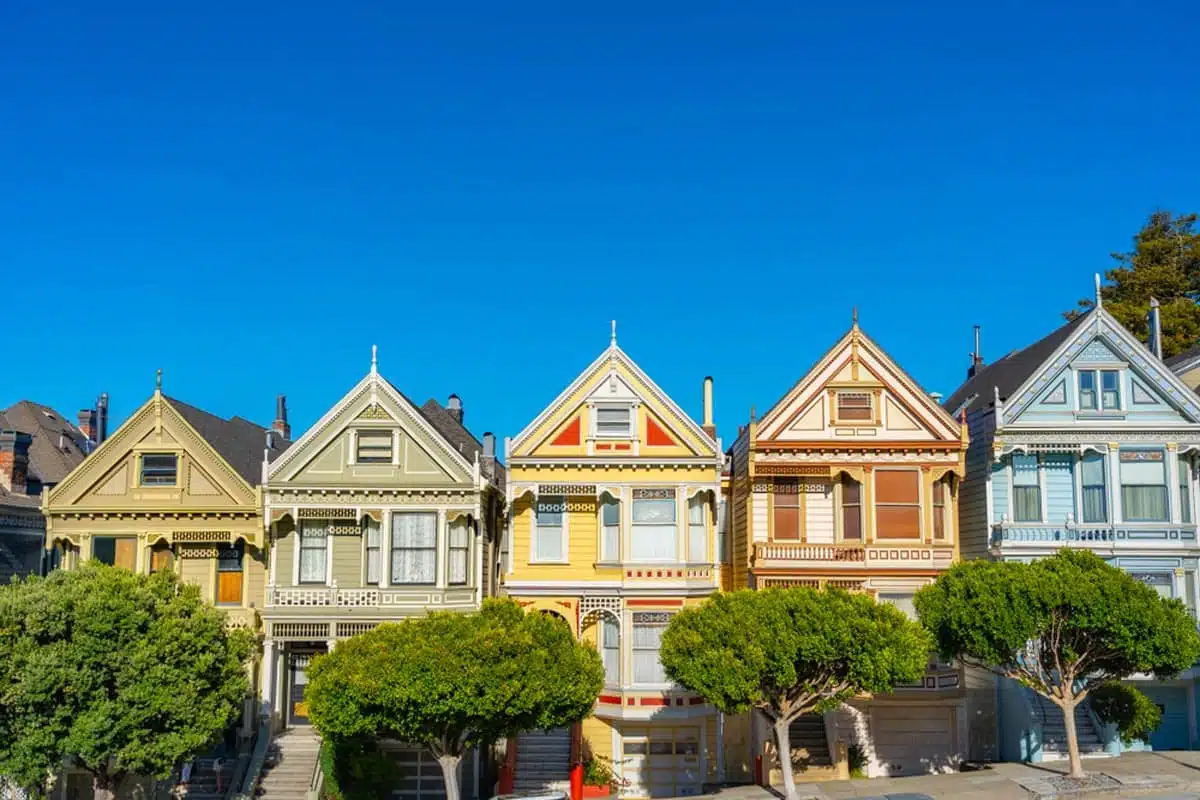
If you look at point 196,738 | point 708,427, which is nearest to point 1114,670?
point 708,427

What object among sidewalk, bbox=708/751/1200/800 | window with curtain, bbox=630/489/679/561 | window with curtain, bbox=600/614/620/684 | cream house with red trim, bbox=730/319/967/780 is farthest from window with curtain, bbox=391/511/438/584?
sidewalk, bbox=708/751/1200/800

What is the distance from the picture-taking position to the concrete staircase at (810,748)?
34.8 metres

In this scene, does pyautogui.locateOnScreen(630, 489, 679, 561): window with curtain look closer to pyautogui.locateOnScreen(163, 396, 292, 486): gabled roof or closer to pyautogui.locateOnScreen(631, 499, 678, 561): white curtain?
pyautogui.locateOnScreen(631, 499, 678, 561): white curtain

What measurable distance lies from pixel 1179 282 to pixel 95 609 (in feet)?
159

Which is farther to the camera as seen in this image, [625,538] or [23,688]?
[625,538]

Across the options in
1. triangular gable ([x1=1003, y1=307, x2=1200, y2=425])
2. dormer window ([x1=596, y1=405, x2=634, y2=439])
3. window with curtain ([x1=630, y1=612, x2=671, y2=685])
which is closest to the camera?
window with curtain ([x1=630, y1=612, x2=671, y2=685])

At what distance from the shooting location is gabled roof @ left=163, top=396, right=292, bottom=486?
37.2 metres

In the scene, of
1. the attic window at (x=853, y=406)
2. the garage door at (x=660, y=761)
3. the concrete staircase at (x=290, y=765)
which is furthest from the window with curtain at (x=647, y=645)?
the concrete staircase at (x=290, y=765)

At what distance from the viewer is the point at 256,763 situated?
34.2 metres

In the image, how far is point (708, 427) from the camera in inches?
1465

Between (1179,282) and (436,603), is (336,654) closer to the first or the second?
(436,603)

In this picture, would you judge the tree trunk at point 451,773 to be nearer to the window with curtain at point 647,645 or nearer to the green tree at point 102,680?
the green tree at point 102,680

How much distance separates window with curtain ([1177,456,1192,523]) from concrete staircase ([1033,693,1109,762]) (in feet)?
21.0

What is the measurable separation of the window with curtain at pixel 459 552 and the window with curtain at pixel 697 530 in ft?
22.0
